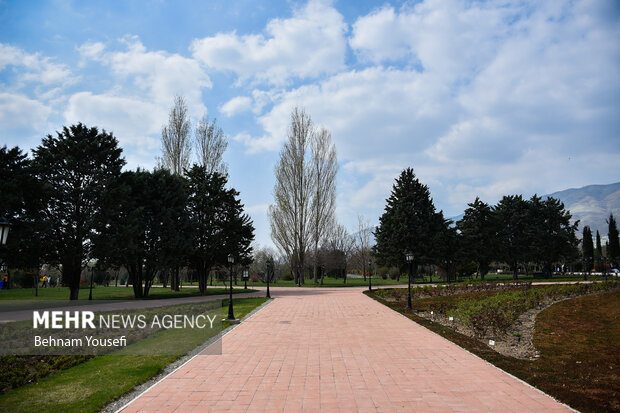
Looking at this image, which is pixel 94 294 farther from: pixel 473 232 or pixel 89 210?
pixel 473 232

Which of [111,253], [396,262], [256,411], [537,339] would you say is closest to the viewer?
[256,411]

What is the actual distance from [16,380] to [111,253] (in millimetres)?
16746

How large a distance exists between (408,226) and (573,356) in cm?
3128

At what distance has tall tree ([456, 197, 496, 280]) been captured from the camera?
40972 mm

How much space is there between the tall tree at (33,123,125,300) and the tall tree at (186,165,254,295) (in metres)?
8.29

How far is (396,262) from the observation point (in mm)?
39000

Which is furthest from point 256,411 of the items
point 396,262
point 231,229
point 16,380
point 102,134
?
point 396,262

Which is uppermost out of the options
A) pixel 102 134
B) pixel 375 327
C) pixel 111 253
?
pixel 102 134

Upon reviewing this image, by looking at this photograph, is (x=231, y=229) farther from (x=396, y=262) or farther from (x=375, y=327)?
(x=375, y=327)

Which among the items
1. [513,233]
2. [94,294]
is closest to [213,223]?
[94,294]

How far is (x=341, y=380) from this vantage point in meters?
6.20

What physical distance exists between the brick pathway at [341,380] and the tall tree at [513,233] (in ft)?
122

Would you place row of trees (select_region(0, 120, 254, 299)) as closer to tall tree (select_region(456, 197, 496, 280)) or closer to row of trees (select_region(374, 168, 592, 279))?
row of trees (select_region(374, 168, 592, 279))

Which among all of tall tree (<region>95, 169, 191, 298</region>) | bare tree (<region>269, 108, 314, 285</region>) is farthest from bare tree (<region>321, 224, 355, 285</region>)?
tall tree (<region>95, 169, 191, 298</region>)
